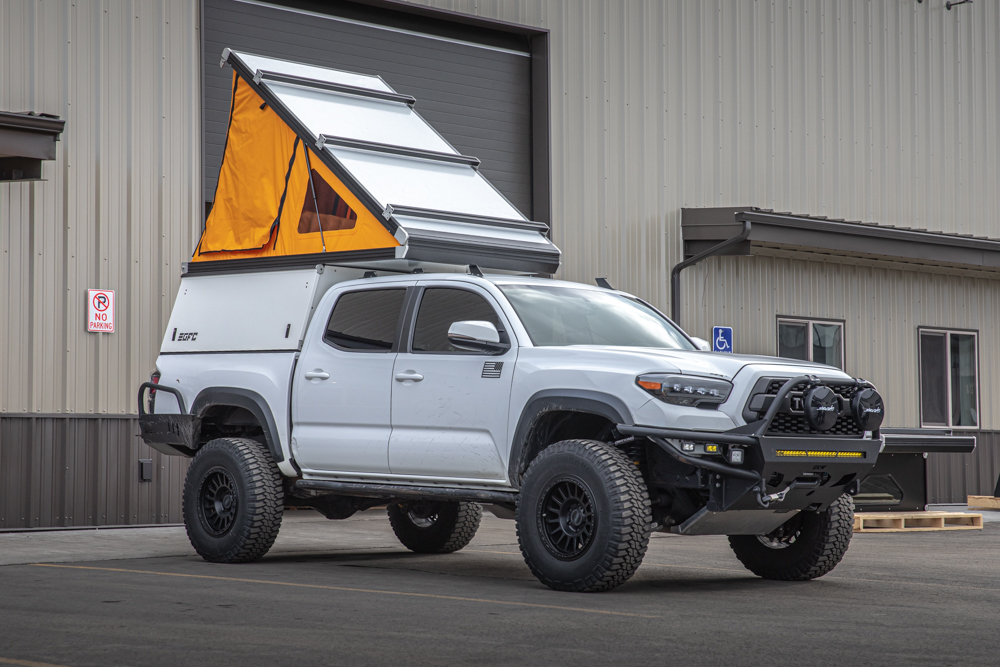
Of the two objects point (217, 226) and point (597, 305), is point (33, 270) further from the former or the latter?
point (597, 305)

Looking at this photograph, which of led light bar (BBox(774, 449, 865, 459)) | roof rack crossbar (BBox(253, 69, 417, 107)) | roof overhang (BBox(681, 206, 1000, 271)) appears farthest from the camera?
roof overhang (BBox(681, 206, 1000, 271))

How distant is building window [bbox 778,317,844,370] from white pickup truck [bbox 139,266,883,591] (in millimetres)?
10692

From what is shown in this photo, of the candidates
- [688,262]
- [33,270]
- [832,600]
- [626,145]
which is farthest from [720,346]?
[832,600]

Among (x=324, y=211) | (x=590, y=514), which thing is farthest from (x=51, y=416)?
(x=590, y=514)

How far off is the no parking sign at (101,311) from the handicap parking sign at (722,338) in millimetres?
8880

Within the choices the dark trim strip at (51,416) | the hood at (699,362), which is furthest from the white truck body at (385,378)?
the dark trim strip at (51,416)

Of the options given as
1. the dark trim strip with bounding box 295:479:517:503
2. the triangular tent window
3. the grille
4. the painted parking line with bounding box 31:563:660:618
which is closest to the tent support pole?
the triangular tent window

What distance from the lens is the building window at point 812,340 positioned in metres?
21.1

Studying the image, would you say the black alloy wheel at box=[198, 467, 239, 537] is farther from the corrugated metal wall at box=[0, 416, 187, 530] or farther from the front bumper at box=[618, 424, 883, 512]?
the corrugated metal wall at box=[0, 416, 187, 530]

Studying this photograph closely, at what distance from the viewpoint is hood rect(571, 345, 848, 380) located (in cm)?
827

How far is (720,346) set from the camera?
64.3 feet

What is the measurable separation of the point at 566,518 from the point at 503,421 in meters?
0.84

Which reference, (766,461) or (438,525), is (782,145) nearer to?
(438,525)

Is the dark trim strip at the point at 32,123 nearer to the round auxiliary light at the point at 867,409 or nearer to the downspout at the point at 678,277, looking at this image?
the round auxiliary light at the point at 867,409
